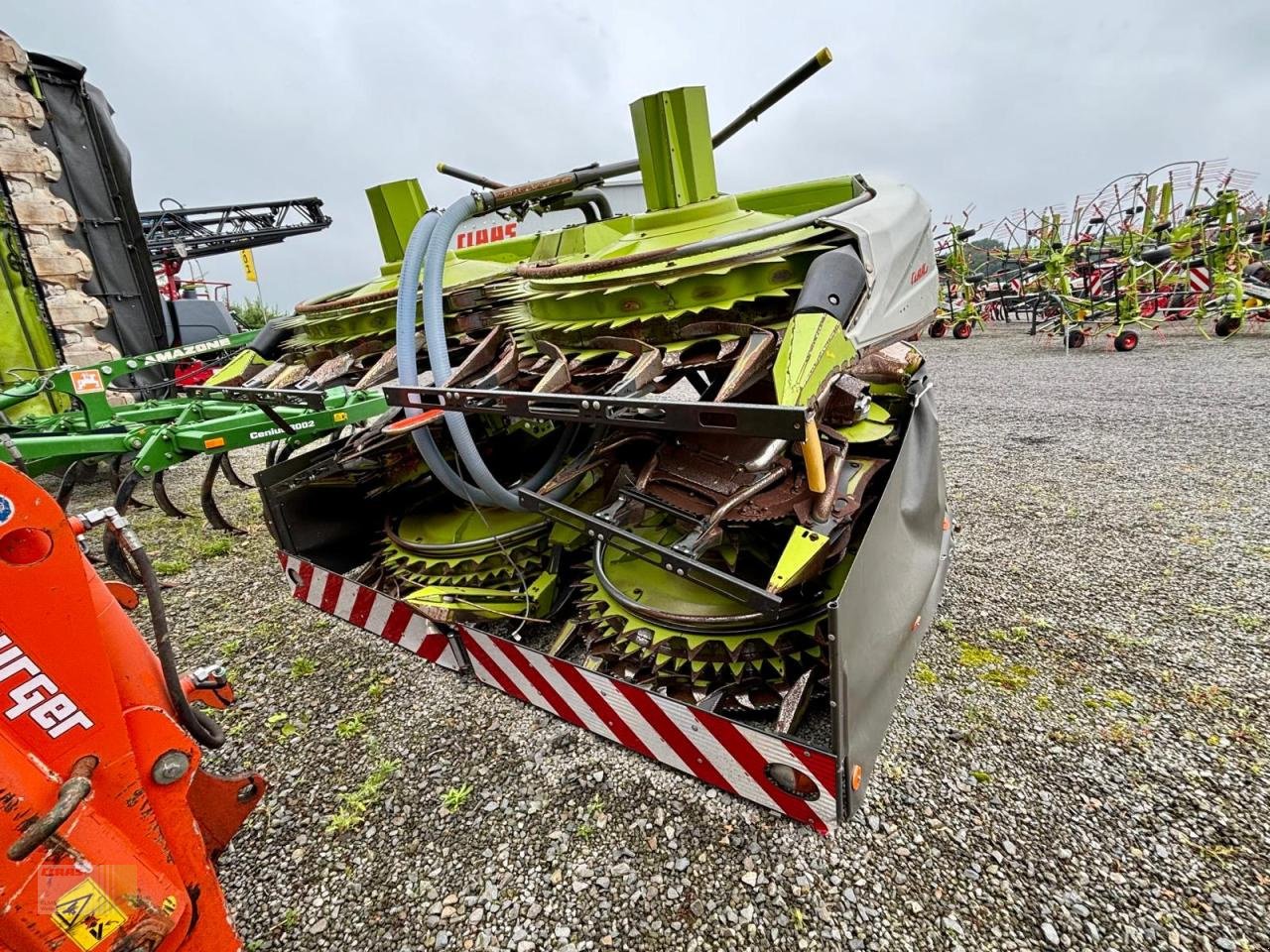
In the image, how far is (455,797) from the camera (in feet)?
6.96

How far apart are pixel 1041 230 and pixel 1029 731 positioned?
48.9 feet

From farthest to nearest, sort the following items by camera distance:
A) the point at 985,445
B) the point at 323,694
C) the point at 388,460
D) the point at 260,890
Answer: the point at 985,445 → the point at 388,460 → the point at 323,694 → the point at 260,890

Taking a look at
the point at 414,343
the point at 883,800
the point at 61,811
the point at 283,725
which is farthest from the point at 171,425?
the point at 883,800

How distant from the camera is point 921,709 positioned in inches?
93.0

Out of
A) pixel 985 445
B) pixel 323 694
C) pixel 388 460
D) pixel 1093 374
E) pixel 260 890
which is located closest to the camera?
pixel 260 890

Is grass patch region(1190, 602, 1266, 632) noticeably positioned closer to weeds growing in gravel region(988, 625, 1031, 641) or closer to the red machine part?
weeds growing in gravel region(988, 625, 1031, 641)

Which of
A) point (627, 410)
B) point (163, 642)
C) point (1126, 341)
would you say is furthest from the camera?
point (1126, 341)

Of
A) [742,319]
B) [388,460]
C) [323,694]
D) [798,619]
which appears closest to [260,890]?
[323,694]

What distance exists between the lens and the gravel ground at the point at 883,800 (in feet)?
5.40

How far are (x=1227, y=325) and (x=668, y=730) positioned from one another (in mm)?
13091

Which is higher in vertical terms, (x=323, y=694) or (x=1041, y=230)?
(x=1041, y=230)

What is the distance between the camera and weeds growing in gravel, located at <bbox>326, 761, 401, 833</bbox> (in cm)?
205

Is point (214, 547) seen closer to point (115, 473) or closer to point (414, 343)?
point (115, 473)

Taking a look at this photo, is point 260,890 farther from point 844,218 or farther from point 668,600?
point 844,218
